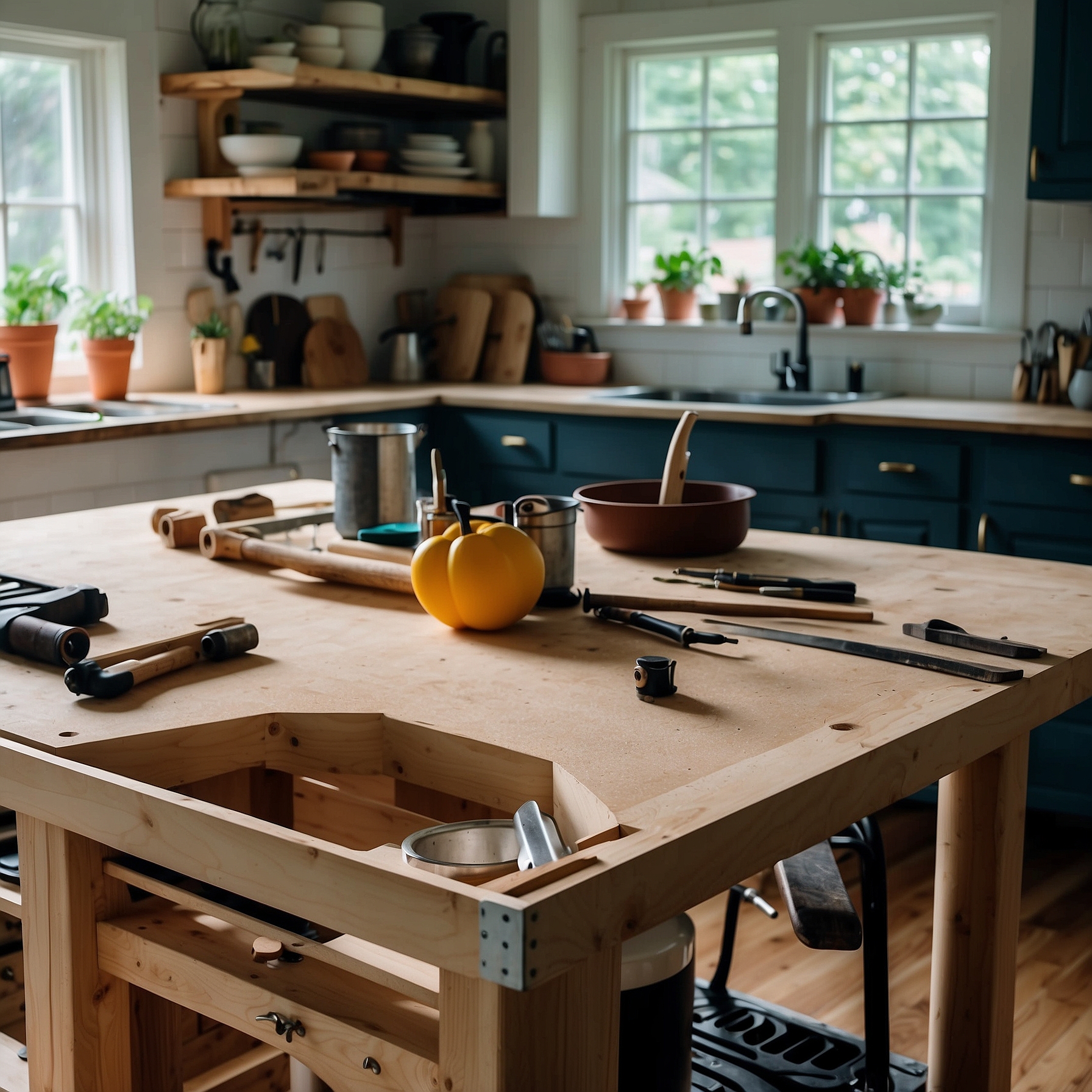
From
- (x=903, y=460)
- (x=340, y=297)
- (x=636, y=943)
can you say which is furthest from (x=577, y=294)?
(x=636, y=943)

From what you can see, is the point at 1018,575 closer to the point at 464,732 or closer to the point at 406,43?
the point at 464,732

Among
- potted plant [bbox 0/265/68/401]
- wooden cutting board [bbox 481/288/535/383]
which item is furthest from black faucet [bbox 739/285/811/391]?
potted plant [bbox 0/265/68/401]

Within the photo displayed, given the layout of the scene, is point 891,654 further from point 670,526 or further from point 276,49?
point 276,49

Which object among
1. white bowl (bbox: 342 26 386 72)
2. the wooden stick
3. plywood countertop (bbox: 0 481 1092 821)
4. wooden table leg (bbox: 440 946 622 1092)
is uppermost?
white bowl (bbox: 342 26 386 72)

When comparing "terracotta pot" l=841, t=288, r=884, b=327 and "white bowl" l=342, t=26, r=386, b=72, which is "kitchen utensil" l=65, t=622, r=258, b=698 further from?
"white bowl" l=342, t=26, r=386, b=72

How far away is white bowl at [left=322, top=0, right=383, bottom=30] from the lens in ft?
15.6

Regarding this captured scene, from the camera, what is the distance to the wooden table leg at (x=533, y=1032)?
1.07 meters

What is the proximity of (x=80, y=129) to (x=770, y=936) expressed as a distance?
10.8 ft

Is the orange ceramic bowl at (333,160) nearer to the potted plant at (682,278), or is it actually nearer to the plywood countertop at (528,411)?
the plywood countertop at (528,411)

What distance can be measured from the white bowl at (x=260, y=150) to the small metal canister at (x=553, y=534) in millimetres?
2954

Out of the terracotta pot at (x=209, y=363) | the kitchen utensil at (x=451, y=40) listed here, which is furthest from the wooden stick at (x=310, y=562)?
the kitchen utensil at (x=451, y=40)

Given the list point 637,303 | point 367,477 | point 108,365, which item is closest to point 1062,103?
point 637,303

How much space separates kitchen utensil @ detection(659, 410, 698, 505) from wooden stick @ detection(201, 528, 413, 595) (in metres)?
0.47

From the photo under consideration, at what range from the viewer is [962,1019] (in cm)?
182
